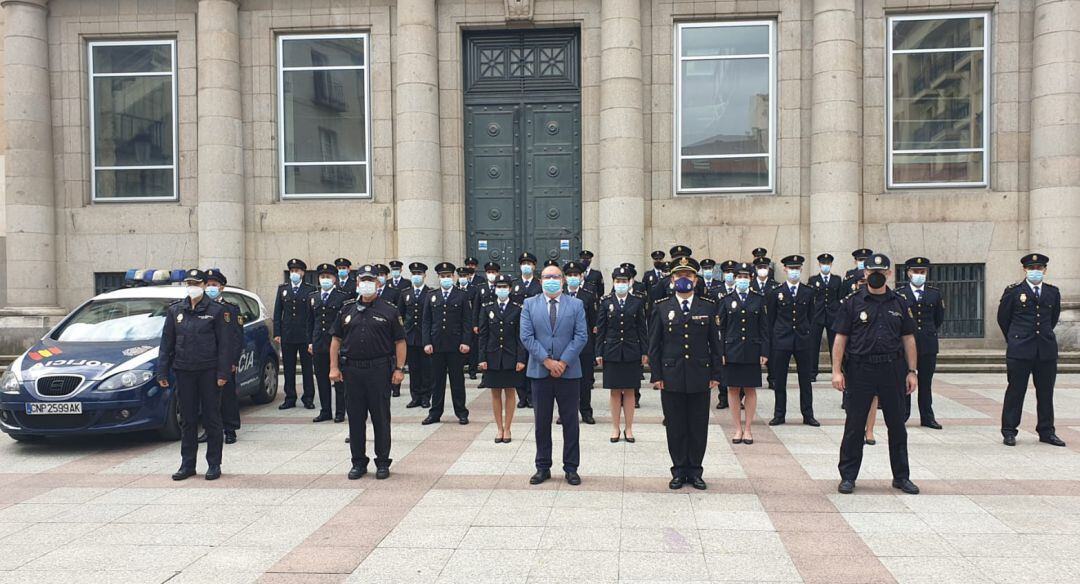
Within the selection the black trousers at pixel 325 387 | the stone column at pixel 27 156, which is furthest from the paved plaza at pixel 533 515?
the stone column at pixel 27 156

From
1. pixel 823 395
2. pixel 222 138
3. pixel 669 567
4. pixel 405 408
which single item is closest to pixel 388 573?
pixel 669 567

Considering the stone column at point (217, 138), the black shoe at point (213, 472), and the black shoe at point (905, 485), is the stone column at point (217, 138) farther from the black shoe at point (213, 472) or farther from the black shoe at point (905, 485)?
the black shoe at point (905, 485)

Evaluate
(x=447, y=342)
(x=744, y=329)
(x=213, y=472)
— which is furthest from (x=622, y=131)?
(x=213, y=472)

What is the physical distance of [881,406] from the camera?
23.2 ft

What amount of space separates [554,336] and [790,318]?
4.23m

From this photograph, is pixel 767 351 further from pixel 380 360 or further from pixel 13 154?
pixel 13 154

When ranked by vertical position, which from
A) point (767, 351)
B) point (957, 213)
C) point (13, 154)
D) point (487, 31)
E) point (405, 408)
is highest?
point (487, 31)

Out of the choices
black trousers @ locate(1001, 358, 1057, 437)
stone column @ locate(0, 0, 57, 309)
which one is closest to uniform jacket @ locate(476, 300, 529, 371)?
black trousers @ locate(1001, 358, 1057, 437)

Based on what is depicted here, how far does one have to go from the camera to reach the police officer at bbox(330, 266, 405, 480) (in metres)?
7.77

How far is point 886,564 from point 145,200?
1706 cm

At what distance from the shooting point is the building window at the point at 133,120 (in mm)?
17922

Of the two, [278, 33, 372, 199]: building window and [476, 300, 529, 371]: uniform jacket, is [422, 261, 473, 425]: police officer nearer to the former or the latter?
[476, 300, 529, 371]: uniform jacket

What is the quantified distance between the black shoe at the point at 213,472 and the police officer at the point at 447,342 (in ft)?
10.3

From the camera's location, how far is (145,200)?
17844 mm
